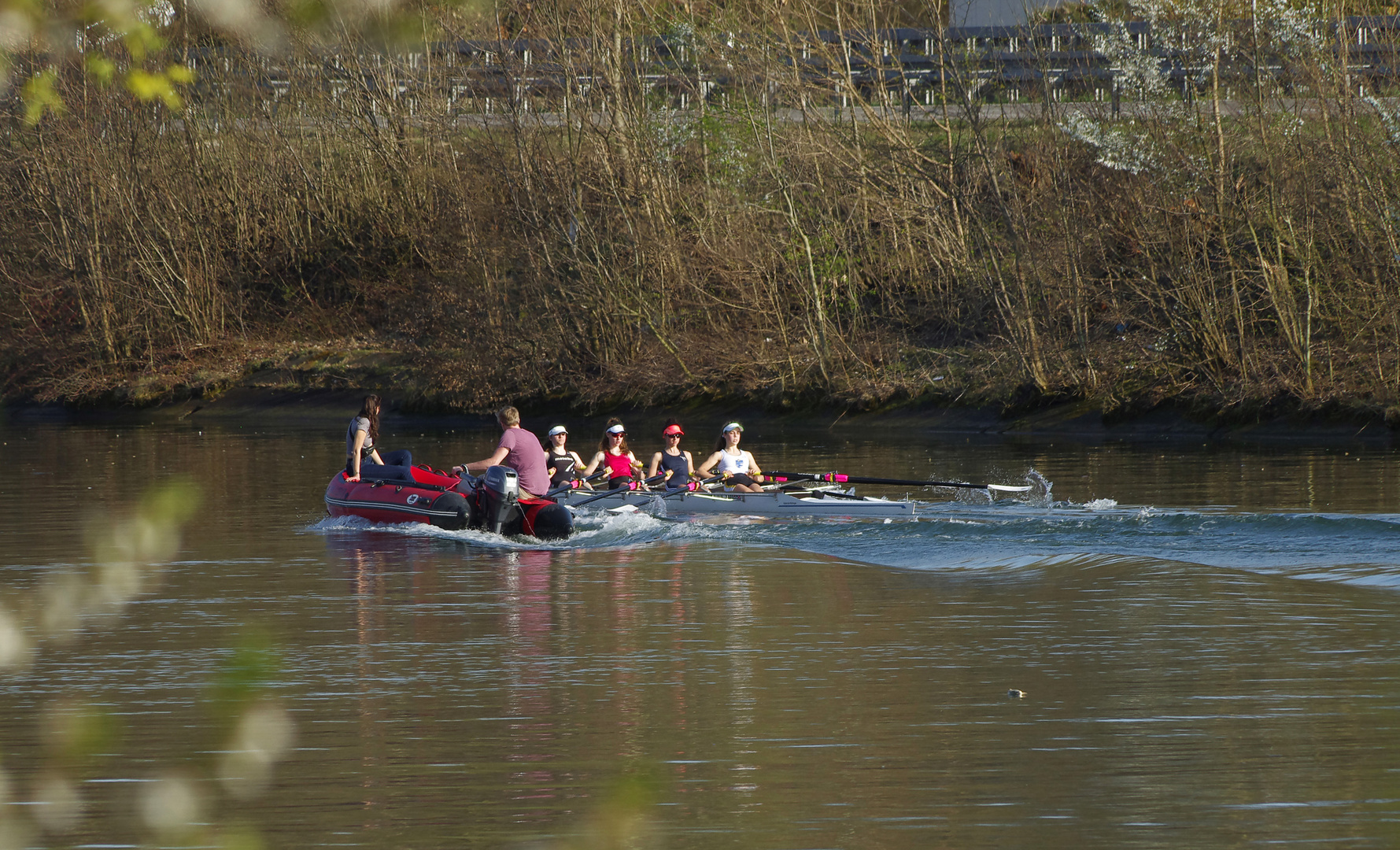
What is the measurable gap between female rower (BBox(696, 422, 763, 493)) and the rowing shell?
198 mm

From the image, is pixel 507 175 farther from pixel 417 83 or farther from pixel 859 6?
pixel 859 6

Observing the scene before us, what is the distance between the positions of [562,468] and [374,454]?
2028 mm

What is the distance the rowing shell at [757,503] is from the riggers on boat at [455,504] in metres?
1.22

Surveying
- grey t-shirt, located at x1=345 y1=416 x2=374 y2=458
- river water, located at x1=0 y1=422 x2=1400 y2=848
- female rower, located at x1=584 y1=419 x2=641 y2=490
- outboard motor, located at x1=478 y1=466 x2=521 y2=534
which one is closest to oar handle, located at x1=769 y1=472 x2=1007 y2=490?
river water, located at x1=0 y1=422 x2=1400 y2=848

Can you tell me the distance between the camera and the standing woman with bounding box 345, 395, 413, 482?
55.5ft

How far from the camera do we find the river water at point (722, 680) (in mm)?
6078

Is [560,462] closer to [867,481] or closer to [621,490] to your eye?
[621,490]

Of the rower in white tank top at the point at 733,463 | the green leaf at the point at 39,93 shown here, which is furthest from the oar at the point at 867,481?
the green leaf at the point at 39,93

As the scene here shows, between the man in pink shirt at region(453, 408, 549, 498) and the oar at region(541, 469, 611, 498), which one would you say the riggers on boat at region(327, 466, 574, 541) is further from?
the oar at region(541, 469, 611, 498)

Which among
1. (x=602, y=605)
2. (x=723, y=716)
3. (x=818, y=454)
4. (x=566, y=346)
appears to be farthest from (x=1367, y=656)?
(x=566, y=346)

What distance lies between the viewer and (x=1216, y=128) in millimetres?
25172

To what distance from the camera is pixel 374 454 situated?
1747 cm

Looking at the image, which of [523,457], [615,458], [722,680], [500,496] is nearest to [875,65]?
[615,458]

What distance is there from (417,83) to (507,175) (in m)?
5.19
